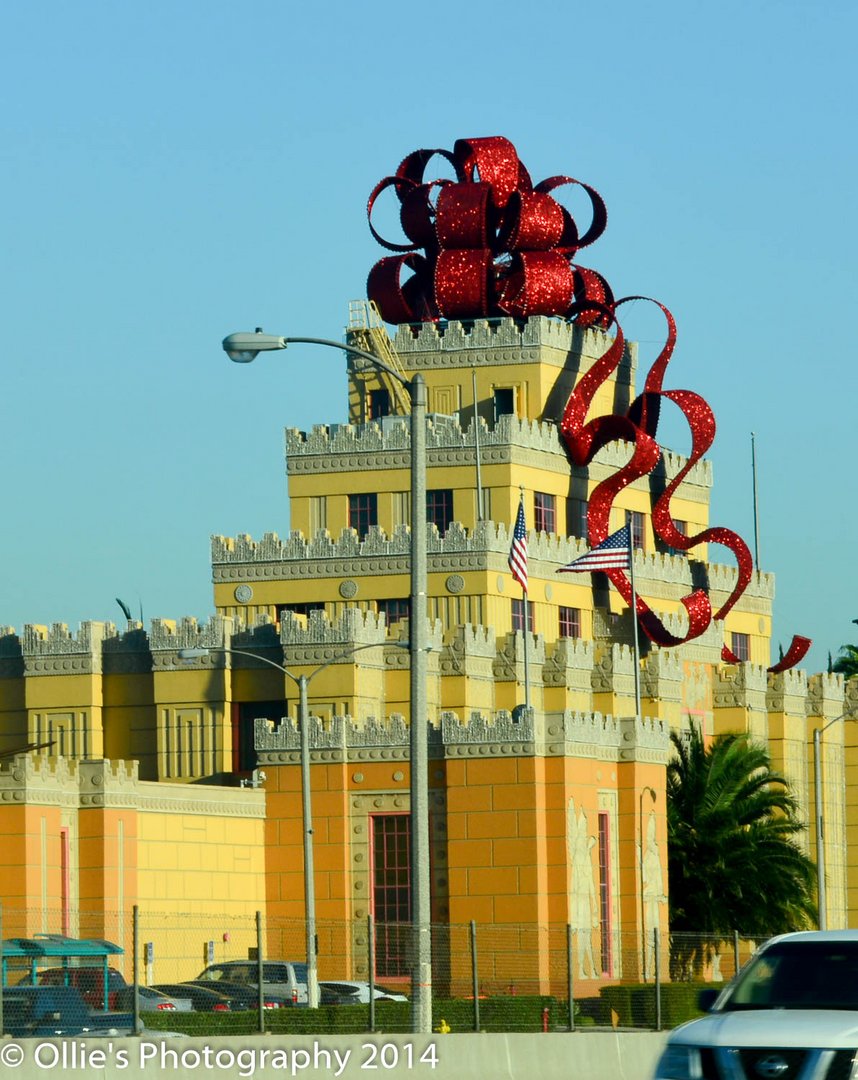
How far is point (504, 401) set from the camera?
72938 millimetres

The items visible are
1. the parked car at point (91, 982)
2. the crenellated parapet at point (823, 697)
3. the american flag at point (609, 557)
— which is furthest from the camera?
the crenellated parapet at point (823, 697)

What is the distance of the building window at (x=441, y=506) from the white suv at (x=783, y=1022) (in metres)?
49.5

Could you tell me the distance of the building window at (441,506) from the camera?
70000 millimetres

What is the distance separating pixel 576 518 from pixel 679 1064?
2132 inches

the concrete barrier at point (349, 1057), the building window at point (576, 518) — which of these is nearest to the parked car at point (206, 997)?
the concrete barrier at point (349, 1057)

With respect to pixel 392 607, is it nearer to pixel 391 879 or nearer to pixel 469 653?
pixel 469 653

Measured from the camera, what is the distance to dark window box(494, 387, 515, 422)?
7275 cm

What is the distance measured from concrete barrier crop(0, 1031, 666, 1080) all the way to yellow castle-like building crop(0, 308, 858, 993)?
11.4m

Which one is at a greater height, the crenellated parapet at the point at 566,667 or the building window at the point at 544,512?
the building window at the point at 544,512

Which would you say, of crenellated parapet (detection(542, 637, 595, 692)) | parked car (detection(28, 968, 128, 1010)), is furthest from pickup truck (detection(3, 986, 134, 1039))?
crenellated parapet (detection(542, 637, 595, 692))

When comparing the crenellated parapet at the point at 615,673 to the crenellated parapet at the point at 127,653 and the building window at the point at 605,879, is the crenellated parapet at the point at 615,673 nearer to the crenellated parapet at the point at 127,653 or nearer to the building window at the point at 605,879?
the building window at the point at 605,879

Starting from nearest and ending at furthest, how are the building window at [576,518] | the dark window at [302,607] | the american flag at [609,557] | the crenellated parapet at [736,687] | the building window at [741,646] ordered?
the american flag at [609,557] → the dark window at [302,607] → the building window at [576,518] → the crenellated parapet at [736,687] → the building window at [741,646]

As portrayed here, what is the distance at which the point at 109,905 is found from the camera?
172 ft

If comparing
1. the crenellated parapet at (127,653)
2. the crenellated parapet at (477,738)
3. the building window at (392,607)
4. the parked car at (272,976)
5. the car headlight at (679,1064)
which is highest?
the building window at (392,607)
